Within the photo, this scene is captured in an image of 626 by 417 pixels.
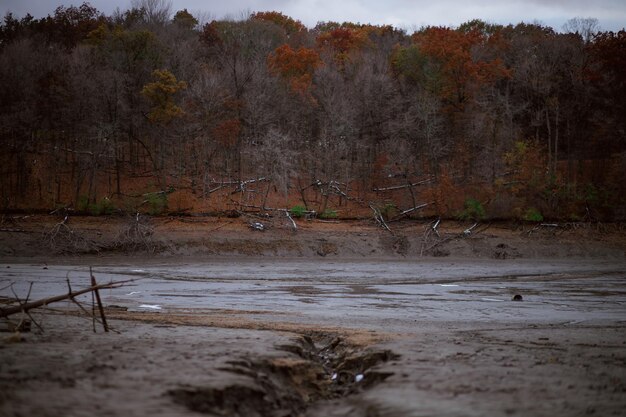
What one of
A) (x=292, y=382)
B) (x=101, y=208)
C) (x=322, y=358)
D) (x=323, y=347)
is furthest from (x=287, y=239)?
(x=292, y=382)

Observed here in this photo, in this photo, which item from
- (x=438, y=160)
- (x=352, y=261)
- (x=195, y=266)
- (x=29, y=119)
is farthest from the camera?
(x=438, y=160)

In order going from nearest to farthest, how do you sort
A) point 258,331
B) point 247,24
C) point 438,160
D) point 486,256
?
point 258,331 < point 486,256 < point 438,160 < point 247,24

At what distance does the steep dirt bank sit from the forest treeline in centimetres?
193

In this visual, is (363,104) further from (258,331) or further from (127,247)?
(258,331)

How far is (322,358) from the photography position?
10.0 metres

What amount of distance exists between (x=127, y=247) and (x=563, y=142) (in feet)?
116

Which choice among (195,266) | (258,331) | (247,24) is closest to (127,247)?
(195,266)

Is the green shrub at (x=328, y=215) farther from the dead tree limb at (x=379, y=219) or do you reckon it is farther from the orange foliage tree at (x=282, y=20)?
the orange foliage tree at (x=282, y=20)

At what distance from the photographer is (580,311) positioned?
1716 centimetres

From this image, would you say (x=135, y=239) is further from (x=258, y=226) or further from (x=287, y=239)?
(x=287, y=239)

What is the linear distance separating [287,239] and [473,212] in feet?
43.3

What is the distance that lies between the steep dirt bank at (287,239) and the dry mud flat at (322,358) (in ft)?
59.7

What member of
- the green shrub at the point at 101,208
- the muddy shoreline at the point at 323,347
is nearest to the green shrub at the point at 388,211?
the muddy shoreline at the point at 323,347

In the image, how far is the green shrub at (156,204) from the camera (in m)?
43.2
